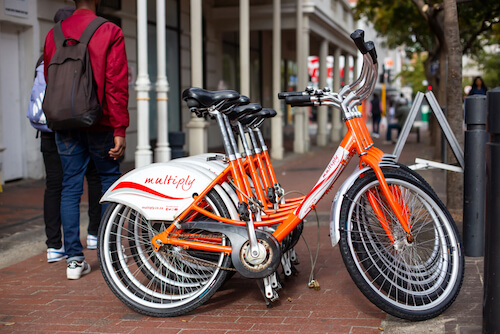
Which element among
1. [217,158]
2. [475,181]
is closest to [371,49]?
[217,158]

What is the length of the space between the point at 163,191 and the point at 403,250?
1.47 m

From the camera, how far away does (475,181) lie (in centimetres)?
553

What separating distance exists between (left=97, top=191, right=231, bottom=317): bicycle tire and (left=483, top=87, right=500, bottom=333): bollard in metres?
1.54

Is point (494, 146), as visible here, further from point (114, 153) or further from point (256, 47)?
point (256, 47)

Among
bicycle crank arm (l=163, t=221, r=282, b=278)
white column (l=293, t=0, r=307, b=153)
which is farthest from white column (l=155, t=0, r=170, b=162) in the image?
white column (l=293, t=0, r=307, b=153)

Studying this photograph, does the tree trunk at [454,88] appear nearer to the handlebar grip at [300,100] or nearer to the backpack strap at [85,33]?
the handlebar grip at [300,100]

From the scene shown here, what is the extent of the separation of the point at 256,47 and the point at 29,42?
15500 millimetres

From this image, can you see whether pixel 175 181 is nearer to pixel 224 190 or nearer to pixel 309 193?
pixel 224 190

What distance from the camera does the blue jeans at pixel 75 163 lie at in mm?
5121

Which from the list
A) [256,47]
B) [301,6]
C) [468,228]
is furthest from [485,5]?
[468,228]

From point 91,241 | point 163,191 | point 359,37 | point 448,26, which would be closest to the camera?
point 359,37

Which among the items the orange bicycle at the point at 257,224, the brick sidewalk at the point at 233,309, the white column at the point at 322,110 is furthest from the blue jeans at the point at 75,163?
the white column at the point at 322,110

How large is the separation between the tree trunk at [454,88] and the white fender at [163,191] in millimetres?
3794

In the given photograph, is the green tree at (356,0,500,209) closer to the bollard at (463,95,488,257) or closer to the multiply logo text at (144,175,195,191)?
the bollard at (463,95,488,257)
